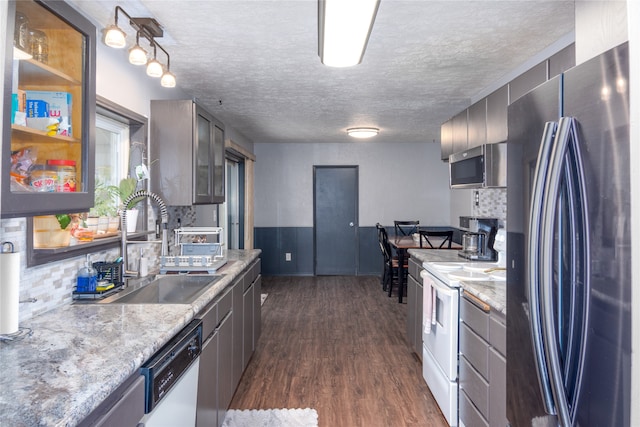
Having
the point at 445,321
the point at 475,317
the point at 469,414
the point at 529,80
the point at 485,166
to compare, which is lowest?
the point at 469,414

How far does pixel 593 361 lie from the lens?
905 mm

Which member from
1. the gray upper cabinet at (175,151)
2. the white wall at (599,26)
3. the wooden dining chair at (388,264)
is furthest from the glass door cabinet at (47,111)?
the wooden dining chair at (388,264)

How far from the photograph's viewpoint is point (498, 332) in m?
1.81

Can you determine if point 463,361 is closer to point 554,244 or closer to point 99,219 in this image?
point 554,244

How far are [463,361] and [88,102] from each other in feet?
7.25

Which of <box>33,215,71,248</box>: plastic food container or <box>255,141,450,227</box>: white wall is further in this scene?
<box>255,141,450,227</box>: white wall

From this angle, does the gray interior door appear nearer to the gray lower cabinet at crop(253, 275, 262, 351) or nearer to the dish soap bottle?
the gray lower cabinet at crop(253, 275, 262, 351)

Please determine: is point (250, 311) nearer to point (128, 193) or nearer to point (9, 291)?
point (128, 193)

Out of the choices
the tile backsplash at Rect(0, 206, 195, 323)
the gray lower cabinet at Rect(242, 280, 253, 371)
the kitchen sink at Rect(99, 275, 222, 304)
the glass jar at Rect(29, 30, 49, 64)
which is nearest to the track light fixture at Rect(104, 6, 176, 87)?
the glass jar at Rect(29, 30, 49, 64)

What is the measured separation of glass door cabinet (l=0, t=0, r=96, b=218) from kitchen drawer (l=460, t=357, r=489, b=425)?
1.92 metres

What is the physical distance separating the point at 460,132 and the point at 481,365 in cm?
199

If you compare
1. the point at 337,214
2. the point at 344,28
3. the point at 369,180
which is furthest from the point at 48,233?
the point at 369,180

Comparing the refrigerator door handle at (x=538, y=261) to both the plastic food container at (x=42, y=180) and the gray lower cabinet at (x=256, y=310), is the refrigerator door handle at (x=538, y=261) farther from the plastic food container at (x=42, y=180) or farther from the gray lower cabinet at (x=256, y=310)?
the gray lower cabinet at (x=256, y=310)

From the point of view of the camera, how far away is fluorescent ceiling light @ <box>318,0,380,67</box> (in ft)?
5.18
